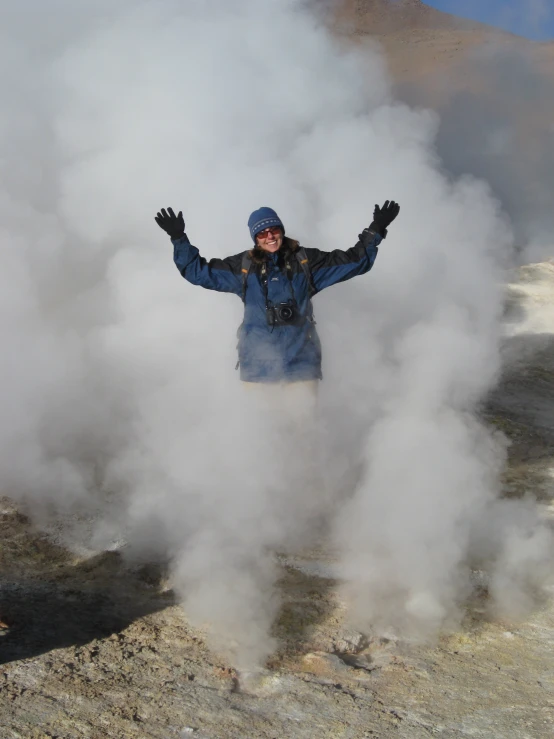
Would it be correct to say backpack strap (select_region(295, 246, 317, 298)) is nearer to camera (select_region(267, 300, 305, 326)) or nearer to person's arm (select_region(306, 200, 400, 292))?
person's arm (select_region(306, 200, 400, 292))

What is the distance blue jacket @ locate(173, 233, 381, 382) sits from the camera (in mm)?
3742

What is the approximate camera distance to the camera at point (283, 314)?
376cm

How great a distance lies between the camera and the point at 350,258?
3.77 meters

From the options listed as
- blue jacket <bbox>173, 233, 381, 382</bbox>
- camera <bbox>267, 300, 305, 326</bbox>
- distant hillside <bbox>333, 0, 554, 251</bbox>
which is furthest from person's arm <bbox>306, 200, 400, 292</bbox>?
distant hillside <bbox>333, 0, 554, 251</bbox>

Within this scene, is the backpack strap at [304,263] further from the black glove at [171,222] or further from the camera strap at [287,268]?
the black glove at [171,222]

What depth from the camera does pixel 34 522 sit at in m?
4.05

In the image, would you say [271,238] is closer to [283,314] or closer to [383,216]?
[283,314]

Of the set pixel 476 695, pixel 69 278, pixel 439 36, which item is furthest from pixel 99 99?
→ pixel 439 36

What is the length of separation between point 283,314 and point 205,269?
0.42 m

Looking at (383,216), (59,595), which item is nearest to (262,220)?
(383,216)

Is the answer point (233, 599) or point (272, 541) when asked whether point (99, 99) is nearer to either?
point (272, 541)

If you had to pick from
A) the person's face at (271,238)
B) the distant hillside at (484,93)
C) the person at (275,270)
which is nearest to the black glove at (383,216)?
the person at (275,270)

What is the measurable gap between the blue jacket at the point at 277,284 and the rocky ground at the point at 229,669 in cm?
101

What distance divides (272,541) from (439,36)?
1759 inches
